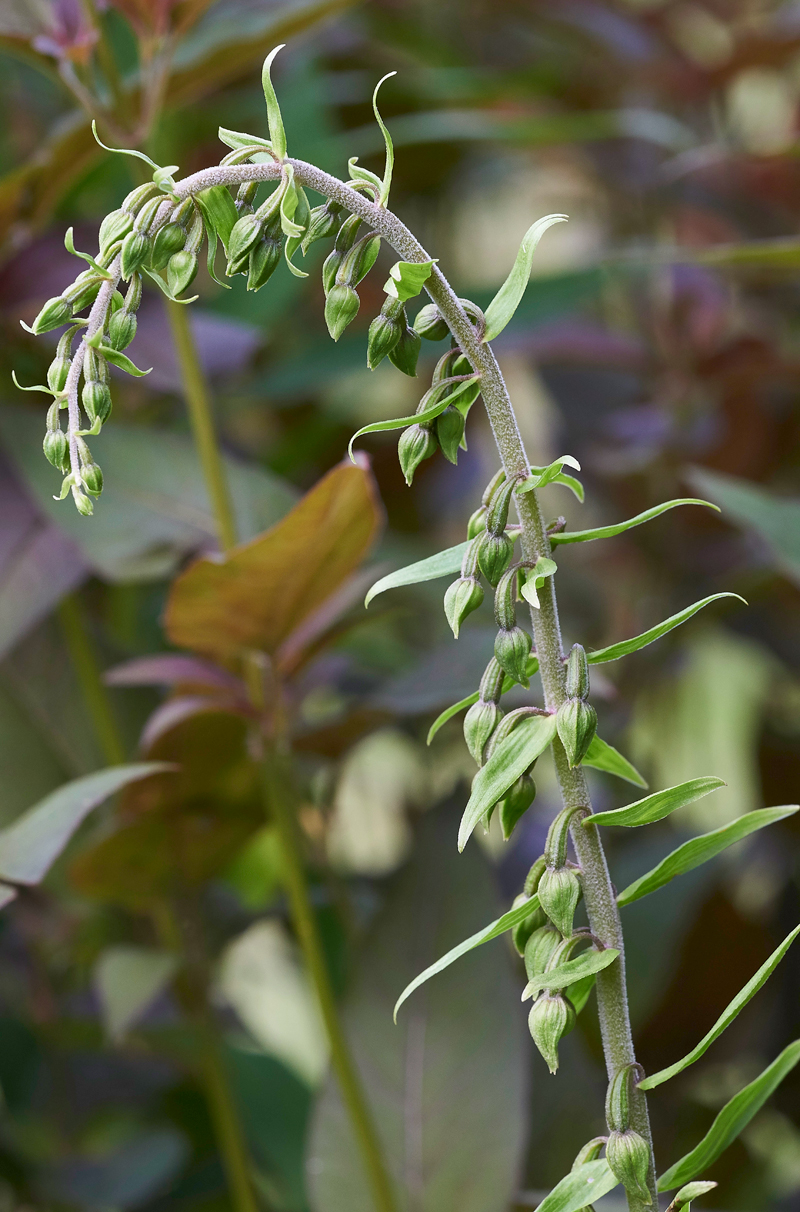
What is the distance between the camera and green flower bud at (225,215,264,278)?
21cm

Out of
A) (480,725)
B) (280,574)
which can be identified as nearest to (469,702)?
(480,725)

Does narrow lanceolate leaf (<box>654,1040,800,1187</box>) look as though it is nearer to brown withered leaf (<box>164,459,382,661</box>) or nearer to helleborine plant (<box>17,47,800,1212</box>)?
helleborine plant (<box>17,47,800,1212</box>)

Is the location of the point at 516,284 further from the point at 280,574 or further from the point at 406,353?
the point at 280,574

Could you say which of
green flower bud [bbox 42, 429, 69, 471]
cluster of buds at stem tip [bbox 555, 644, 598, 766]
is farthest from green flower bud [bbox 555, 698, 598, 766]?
green flower bud [bbox 42, 429, 69, 471]

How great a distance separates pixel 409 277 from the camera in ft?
0.66

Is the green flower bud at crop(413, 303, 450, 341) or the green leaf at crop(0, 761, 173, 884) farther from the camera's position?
the green leaf at crop(0, 761, 173, 884)

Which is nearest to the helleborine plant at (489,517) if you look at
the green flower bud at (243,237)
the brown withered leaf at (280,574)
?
the green flower bud at (243,237)

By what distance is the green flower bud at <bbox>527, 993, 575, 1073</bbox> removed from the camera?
0.22m

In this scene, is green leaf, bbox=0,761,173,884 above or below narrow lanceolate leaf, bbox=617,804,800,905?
above

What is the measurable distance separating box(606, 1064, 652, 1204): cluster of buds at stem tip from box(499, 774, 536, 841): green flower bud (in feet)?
0.17

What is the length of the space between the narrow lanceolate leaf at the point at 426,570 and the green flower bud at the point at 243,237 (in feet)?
0.21

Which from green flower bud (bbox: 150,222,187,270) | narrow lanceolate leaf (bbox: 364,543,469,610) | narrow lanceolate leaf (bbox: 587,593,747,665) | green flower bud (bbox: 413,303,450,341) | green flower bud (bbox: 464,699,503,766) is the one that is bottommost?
green flower bud (bbox: 464,699,503,766)

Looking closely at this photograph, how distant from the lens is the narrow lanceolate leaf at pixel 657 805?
0.71 feet

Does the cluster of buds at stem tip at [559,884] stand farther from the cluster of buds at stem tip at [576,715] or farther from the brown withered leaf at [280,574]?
the brown withered leaf at [280,574]
